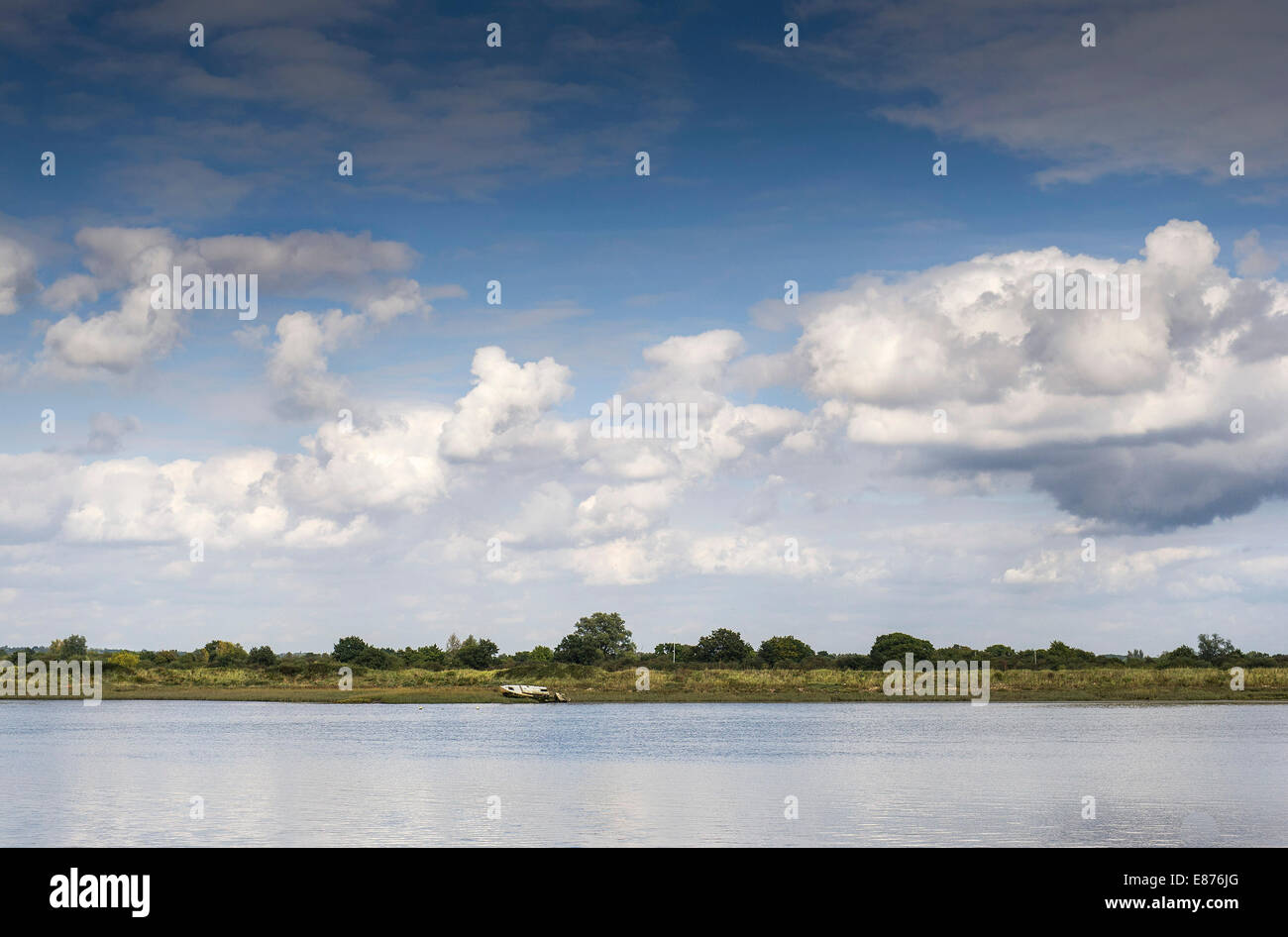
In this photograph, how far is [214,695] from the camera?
114000 millimetres

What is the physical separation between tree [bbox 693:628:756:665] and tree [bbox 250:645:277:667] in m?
50.7

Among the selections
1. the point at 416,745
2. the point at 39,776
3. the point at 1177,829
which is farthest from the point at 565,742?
the point at 1177,829

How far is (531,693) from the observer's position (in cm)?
10131

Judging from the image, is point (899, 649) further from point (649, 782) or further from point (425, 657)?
point (649, 782)

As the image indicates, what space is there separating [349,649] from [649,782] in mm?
111449

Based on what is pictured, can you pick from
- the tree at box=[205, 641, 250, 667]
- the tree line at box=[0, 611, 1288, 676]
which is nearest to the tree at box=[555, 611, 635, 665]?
the tree line at box=[0, 611, 1288, 676]

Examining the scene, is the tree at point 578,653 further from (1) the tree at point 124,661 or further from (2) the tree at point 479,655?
(1) the tree at point 124,661

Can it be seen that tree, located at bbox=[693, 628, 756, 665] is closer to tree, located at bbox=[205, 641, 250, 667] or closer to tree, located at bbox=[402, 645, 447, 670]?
tree, located at bbox=[402, 645, 447, 670]

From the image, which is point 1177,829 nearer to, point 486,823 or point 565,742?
point 486,823

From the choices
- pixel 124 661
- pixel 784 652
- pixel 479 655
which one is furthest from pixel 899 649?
pixel 124 661

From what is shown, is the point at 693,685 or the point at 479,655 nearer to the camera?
the point at 693,685

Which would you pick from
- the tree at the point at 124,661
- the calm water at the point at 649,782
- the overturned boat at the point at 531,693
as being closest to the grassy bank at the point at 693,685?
the overturned boat at the point at 531,693

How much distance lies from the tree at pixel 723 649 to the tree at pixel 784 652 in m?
1.84

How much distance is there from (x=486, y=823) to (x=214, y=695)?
91533 mm
